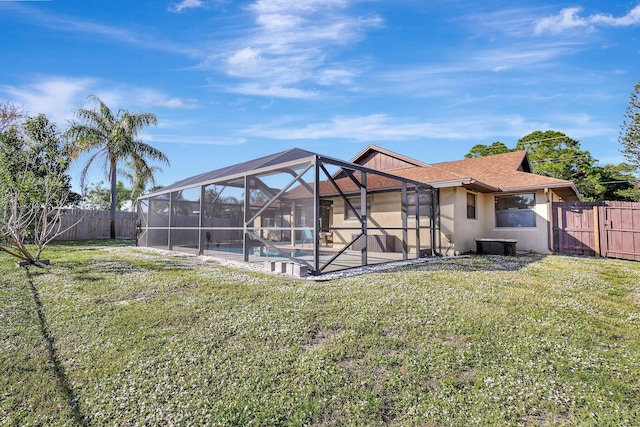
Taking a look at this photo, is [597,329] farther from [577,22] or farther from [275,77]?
[275,77]

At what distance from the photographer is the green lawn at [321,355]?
2.28 m

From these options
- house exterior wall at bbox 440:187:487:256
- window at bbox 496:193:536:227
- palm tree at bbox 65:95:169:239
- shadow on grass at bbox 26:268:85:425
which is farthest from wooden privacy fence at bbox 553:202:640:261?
palm tree at bbox 65:95:169:239

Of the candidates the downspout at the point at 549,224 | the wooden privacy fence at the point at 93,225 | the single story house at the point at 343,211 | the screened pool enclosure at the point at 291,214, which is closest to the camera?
the screened pool enclosure at the point at 291,214

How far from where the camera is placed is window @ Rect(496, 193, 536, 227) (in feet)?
39.7

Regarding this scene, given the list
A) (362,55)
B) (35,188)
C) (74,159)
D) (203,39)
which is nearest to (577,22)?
(362,55)

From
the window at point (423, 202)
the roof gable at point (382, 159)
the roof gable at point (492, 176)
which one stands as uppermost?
the roof gable at point (382, 159)

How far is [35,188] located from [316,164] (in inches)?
477

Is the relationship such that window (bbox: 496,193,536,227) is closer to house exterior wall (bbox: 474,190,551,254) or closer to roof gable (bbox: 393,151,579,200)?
house exterior wall (bbox: 474,190,551,254)

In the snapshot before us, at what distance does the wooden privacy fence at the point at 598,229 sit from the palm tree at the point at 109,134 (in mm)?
22824

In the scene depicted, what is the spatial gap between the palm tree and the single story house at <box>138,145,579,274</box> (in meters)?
7.26

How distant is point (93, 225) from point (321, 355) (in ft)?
70.5

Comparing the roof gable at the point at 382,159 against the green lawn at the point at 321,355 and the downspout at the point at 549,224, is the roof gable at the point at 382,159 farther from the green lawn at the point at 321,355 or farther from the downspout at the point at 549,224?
the green lawn at the point at 321,355

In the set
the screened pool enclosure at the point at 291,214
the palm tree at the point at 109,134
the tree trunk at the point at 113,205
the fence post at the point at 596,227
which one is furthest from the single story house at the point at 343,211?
the palm tree at the point at 109,134

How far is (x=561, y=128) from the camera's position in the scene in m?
29.0
